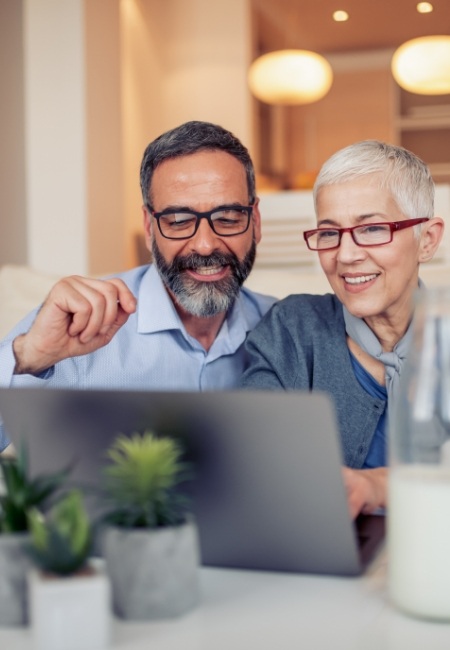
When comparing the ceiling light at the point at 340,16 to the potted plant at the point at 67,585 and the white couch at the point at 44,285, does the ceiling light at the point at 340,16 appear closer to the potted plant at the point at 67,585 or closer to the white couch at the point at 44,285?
the white couch at the point at 44,285

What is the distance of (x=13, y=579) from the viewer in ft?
2.01

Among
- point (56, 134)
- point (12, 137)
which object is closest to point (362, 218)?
point (56, 134)

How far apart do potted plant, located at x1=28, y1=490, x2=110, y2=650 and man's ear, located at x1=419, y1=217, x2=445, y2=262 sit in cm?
94

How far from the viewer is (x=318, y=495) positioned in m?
0.66

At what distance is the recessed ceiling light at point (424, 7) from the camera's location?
6.66m

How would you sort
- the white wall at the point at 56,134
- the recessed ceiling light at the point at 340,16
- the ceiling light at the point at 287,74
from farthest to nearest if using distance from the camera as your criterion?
1. the recessed ceiling light at the point at 340,16
2. the ceiling light at the point at 287,74
3. the white wall at the point at 56,134

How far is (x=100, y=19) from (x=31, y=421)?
3.78m

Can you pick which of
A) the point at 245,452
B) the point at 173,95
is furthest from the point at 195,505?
the point at 173,95

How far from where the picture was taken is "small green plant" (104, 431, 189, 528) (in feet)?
1.92

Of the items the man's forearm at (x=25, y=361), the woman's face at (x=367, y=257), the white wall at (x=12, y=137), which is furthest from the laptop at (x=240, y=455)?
the white wall at (x=12, y=137)

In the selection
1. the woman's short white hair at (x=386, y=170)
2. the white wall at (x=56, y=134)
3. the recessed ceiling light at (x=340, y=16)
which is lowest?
the woman's short white hair at (x=386, y=170)

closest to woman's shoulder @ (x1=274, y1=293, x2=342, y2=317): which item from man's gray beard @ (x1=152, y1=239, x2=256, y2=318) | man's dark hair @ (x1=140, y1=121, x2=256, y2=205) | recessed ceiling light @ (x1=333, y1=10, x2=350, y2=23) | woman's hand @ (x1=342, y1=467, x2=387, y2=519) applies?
man's gray beard @ (x1=152, y1=239, x2=256, y2=318)

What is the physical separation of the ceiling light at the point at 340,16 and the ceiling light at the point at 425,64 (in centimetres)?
219

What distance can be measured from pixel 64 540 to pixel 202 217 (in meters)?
1.03
